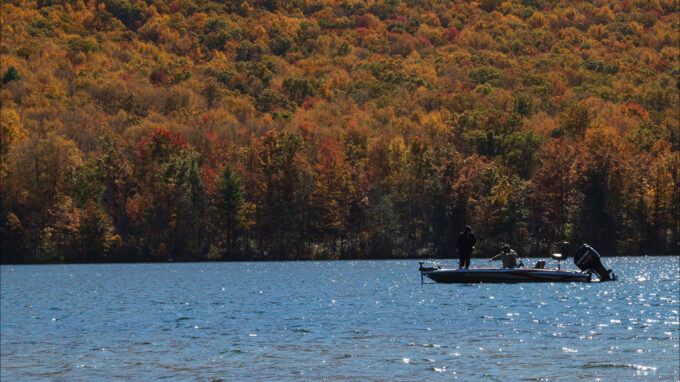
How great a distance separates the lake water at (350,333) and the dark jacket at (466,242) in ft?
9.54

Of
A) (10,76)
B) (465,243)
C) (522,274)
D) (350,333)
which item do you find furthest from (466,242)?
(10,76)

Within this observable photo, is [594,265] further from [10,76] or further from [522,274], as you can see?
[10,76]

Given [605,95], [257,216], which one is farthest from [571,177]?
[605,95]

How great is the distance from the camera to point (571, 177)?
132m

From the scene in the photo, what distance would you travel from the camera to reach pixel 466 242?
62906 mm

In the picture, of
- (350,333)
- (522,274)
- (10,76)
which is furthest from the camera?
(10,76)

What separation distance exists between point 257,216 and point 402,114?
6058cm

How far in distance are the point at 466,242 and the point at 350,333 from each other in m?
26.7

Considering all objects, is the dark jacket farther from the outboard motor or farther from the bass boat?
the outboard motor

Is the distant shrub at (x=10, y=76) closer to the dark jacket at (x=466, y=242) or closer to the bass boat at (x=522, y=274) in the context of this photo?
the bass boat at (x=522, y=274)

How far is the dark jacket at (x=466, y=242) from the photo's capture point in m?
62.4

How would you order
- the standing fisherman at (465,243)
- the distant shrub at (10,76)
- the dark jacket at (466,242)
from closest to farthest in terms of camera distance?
the standing fisherman at (465,243) < the dark jacket at (466,242) < the distant shrub at (10,76)

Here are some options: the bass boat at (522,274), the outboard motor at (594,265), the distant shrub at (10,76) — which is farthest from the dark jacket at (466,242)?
the distant shrub at (10,76)

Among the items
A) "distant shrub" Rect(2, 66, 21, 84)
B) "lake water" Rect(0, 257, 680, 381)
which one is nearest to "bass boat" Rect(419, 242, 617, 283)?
"lake water" Rect(0, 257, 680, 381)
